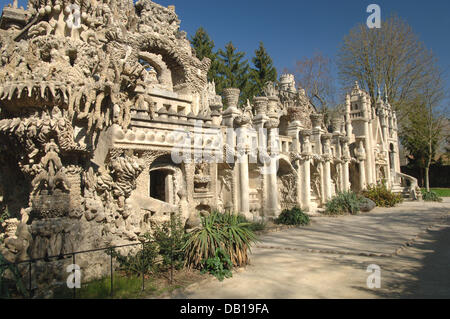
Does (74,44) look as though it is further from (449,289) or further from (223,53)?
(223,53)

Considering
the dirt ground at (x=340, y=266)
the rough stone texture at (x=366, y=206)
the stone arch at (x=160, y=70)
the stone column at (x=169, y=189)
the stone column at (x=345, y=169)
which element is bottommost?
the dirt ground at (x=340, y=266)

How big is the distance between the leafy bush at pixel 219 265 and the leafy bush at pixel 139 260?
45.3 inches

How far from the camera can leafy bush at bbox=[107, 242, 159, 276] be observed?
7363 mm

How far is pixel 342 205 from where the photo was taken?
20312 millimetres

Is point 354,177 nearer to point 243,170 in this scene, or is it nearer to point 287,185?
point 287,185

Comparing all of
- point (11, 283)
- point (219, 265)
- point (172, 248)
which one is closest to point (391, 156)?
point (219, 265)

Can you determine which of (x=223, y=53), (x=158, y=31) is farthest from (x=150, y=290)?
(x=223, y=53)

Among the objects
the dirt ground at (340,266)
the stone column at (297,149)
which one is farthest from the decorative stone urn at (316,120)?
the dirt ground at (340,266)

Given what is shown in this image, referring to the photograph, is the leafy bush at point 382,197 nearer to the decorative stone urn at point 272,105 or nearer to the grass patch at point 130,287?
the decorative stone urn at point 272,105

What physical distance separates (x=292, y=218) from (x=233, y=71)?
28527mm

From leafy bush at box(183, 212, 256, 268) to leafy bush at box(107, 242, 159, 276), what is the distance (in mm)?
792

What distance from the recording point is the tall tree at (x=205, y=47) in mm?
38188

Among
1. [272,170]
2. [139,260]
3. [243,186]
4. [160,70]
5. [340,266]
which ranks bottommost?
[340,266]

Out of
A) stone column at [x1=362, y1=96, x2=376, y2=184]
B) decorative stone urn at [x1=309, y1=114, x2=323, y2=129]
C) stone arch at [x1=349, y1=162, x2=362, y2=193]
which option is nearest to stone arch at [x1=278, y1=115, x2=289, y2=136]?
decorative stone urn at [x1=309, y1=114, x2=323, y2=129]
